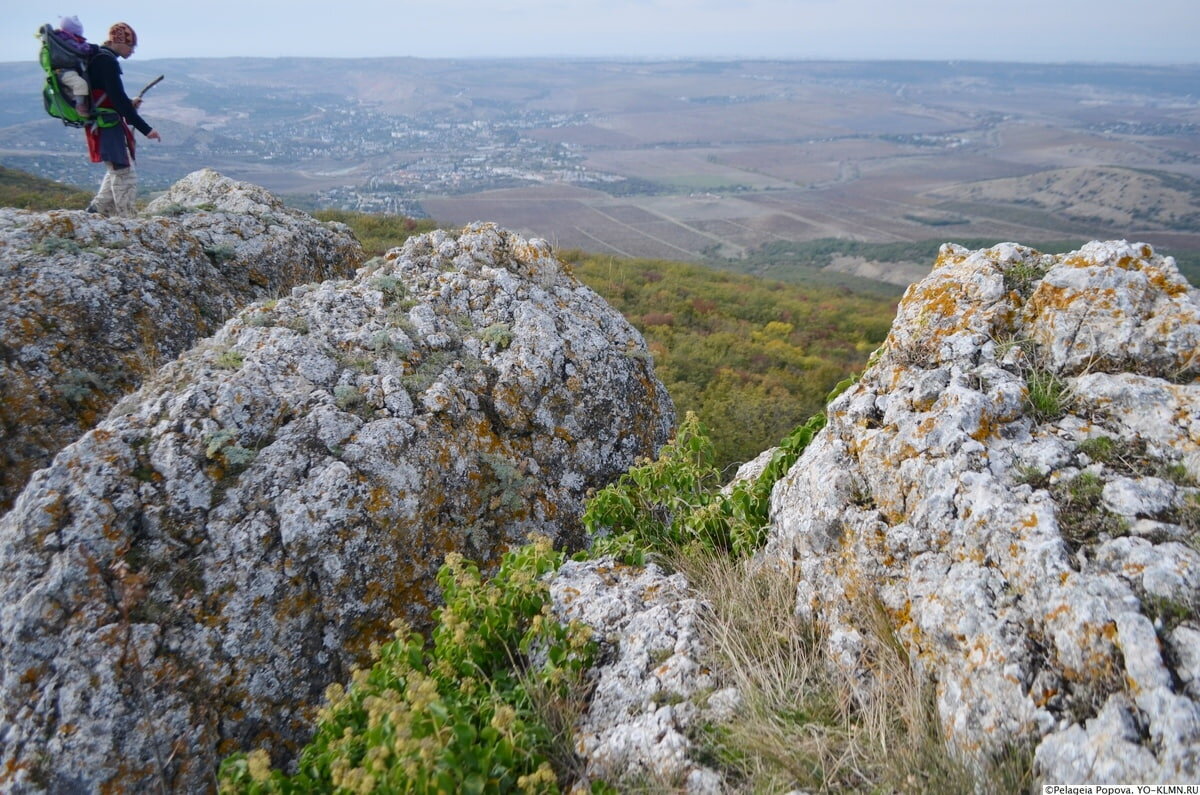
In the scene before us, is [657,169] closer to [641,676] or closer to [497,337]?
[497,337]

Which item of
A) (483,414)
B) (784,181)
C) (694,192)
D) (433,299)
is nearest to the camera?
(483,414)

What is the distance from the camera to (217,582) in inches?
167

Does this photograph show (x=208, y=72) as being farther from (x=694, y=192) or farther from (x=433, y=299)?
(x=433, y=299)

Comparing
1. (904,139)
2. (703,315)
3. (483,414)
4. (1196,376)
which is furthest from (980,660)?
(904,139)

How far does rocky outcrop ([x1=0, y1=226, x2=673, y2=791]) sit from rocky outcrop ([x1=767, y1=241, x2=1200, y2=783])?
2633mm

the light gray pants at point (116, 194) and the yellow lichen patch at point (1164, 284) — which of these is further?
the light gray pants at point (116, 194)

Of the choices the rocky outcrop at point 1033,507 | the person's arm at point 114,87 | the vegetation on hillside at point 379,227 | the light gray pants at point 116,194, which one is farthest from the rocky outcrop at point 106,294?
the vegetation on hillside at point 379,227

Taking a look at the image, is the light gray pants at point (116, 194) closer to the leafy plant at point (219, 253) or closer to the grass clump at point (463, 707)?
the leafy plant at point (219, 253)

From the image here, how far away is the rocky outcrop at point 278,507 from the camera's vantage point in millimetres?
3709

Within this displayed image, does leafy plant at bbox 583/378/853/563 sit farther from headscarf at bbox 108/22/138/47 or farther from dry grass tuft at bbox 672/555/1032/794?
headscarf at bbox 108/22/138/47

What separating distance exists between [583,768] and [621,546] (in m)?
1.77

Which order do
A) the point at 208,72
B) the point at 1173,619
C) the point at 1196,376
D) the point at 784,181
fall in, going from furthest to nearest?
the point at 208,72, the point at 784,181, the point at 1196,376, the point at 1173,619

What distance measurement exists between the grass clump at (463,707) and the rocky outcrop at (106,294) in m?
4.41

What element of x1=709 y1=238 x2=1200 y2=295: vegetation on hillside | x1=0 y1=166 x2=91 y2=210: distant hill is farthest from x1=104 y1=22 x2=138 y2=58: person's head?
x1=709 y1=238 x2=1200 y2=295: vegetation on hillside
